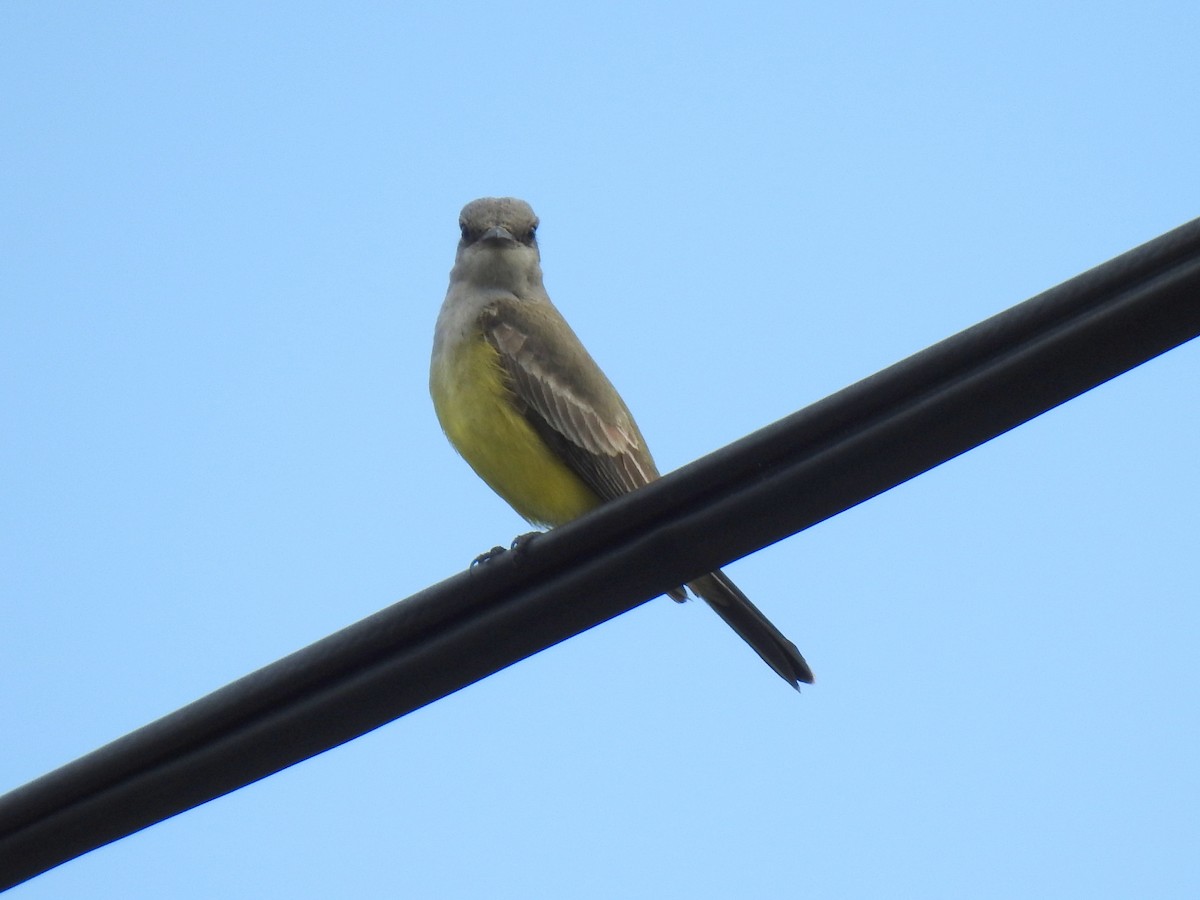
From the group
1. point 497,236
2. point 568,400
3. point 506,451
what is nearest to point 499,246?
point 497,236

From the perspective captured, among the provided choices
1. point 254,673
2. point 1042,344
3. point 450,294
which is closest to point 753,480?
point 1042,344

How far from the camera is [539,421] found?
6.34m

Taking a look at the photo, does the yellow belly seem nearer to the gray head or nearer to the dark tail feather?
the dark tail feather

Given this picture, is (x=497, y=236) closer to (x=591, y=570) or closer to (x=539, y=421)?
(x=539, y=421)

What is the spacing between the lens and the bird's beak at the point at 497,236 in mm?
7746

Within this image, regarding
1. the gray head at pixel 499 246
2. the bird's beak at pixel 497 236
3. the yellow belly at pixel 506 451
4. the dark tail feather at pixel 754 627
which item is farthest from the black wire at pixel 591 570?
the bird's beak at pixel 497 236

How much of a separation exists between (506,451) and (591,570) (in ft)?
8.92

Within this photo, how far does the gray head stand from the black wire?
413 centimetres

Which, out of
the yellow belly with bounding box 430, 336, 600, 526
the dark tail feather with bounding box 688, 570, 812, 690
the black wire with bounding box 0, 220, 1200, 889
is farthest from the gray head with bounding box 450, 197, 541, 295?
the black wire with bounding box 0, 220, 1200, 889

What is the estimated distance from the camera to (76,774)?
342cm

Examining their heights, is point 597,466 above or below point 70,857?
above

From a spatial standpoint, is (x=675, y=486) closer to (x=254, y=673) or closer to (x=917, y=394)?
(x=917, y=394)

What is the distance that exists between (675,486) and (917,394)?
1.83 ft

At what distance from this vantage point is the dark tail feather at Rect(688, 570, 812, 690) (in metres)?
5.42
